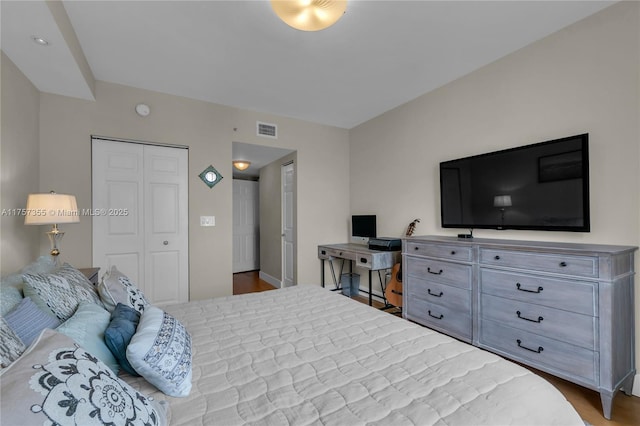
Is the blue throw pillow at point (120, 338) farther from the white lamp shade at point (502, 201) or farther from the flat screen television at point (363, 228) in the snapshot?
the flat screen television at point (363, 228)

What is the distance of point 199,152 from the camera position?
355cm

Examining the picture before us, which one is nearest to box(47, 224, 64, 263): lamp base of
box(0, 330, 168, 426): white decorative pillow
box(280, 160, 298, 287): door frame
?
box(0, 330, 168, 426): white decorative pillow

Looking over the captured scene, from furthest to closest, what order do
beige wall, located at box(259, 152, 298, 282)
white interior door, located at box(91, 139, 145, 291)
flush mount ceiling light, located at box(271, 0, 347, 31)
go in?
beige wall, located at box(259, 152, 298, 282), white interior door, located at box(91, 139, 145, 291), flush mount ceiling light, located at box(271, 0, 347, 31)

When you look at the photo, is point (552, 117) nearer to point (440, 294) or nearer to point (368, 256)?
point (440, 294)

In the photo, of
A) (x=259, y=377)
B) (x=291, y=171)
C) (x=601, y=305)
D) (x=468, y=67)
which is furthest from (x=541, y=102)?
(x=291, y=171)

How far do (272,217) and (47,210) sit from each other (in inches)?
133

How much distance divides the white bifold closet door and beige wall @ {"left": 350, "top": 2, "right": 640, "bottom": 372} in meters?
2.76

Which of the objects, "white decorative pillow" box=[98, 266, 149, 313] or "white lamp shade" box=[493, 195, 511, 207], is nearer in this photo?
"white decorative pillow" box=[98, 266, 149, 313]

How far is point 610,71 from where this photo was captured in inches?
81.7

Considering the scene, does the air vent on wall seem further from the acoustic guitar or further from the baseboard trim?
the baseboard trim

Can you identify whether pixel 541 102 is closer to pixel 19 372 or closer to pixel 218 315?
pixel 218 315

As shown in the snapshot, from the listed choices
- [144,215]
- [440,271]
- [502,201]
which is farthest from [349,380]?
[144,215]

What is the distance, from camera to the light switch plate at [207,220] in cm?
357

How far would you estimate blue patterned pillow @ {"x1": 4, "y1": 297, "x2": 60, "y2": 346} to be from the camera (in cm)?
97
